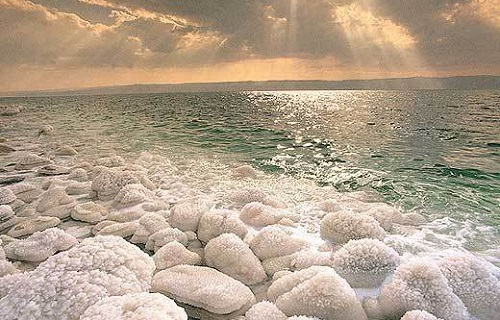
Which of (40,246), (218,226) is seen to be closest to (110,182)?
(40,246)

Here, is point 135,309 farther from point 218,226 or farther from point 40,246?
point 40,246

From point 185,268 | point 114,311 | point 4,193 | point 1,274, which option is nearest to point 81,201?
point 4,193

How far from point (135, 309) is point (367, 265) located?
2.01 meters

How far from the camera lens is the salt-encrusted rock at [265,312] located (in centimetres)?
249

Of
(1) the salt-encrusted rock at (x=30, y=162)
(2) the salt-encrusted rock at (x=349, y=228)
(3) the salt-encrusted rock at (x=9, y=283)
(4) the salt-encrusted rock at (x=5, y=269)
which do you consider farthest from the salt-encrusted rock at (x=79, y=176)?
(2) the salt-encrusted rock at (x=349, y=228)

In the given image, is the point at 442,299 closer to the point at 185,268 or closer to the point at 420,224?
the point at 185,268

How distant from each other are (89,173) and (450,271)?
6899 millimetres

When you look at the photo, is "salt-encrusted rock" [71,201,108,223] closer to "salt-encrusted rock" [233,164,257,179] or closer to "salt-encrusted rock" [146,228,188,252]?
"salt-encrusted rock" [146,228,188,252]

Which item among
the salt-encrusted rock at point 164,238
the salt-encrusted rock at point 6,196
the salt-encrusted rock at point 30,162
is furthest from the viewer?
the salt-encrusted rock at point 30,162

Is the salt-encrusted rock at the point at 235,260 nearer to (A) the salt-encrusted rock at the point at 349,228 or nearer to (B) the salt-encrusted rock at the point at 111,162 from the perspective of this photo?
(A) the salt-encrusted rock at the point at 349,228

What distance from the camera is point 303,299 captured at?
2.53 metres

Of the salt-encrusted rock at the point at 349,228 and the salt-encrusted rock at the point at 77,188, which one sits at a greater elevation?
the salt-encrusted rock at the point at 349,228

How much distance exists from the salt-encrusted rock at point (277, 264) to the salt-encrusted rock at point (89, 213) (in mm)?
2668

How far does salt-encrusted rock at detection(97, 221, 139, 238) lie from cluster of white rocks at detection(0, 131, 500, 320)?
0.04 feet
